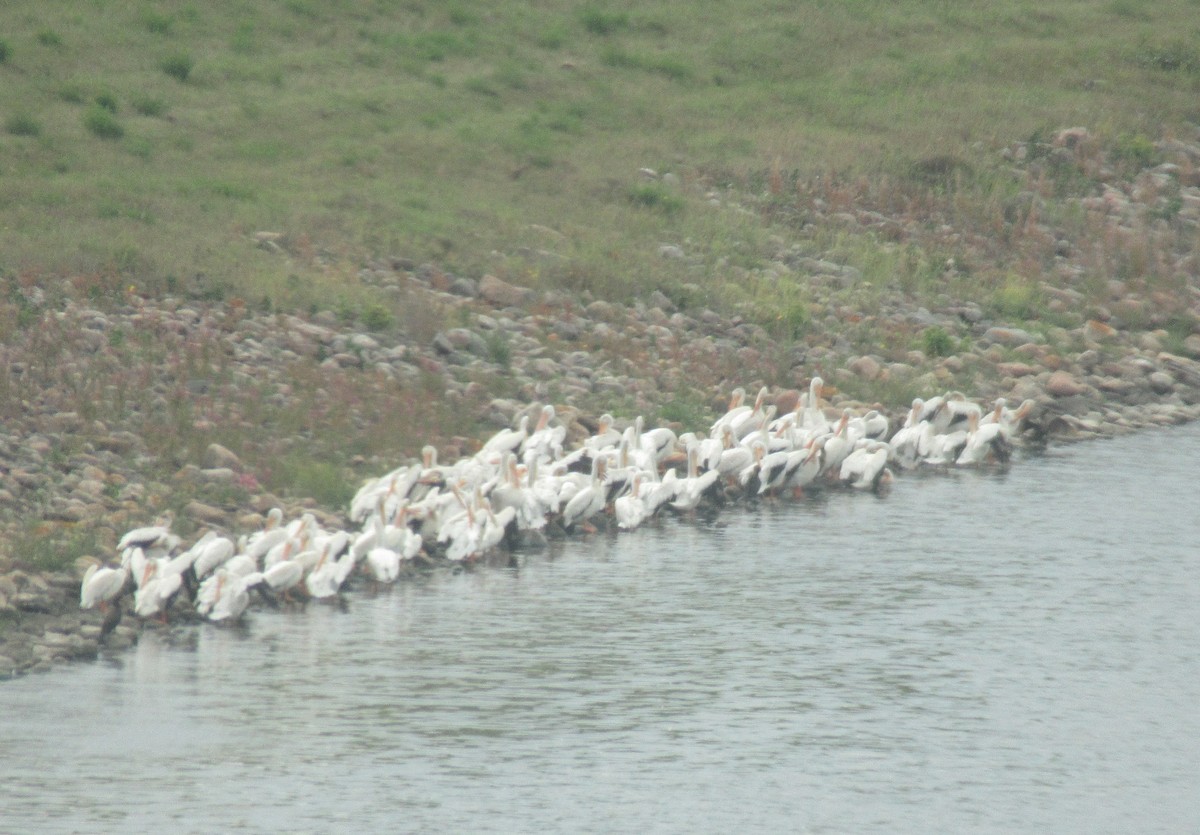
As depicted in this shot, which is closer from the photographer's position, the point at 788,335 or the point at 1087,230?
the point at 788,335

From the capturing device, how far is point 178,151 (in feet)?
93.6

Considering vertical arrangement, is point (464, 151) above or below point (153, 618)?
above

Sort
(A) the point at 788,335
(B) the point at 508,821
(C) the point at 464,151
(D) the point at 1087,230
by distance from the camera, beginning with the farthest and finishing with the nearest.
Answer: (D) the point at 1087,230 < (C) the point at 464,151 < (A) the point at 788,335 < (B) the point at 508,821

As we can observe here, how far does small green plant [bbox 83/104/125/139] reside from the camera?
28.3 meters

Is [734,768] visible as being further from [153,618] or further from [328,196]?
[328,196]

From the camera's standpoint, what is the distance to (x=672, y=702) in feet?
47.6

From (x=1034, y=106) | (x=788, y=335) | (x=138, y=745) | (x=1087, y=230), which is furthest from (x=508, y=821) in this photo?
(x=1034, y=106)

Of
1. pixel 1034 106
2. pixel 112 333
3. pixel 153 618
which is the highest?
pixel 1034 106

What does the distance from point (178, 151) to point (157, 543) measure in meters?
13.6

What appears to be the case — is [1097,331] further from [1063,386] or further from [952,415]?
[952,415]

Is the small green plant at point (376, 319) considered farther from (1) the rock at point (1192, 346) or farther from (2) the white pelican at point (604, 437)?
(1) the rock at point (1192, 346)

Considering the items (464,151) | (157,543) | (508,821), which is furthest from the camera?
(464,151)

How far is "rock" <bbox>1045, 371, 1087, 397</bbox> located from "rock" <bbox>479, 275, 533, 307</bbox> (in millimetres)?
7235

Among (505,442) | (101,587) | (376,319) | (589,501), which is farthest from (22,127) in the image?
(101,587)
